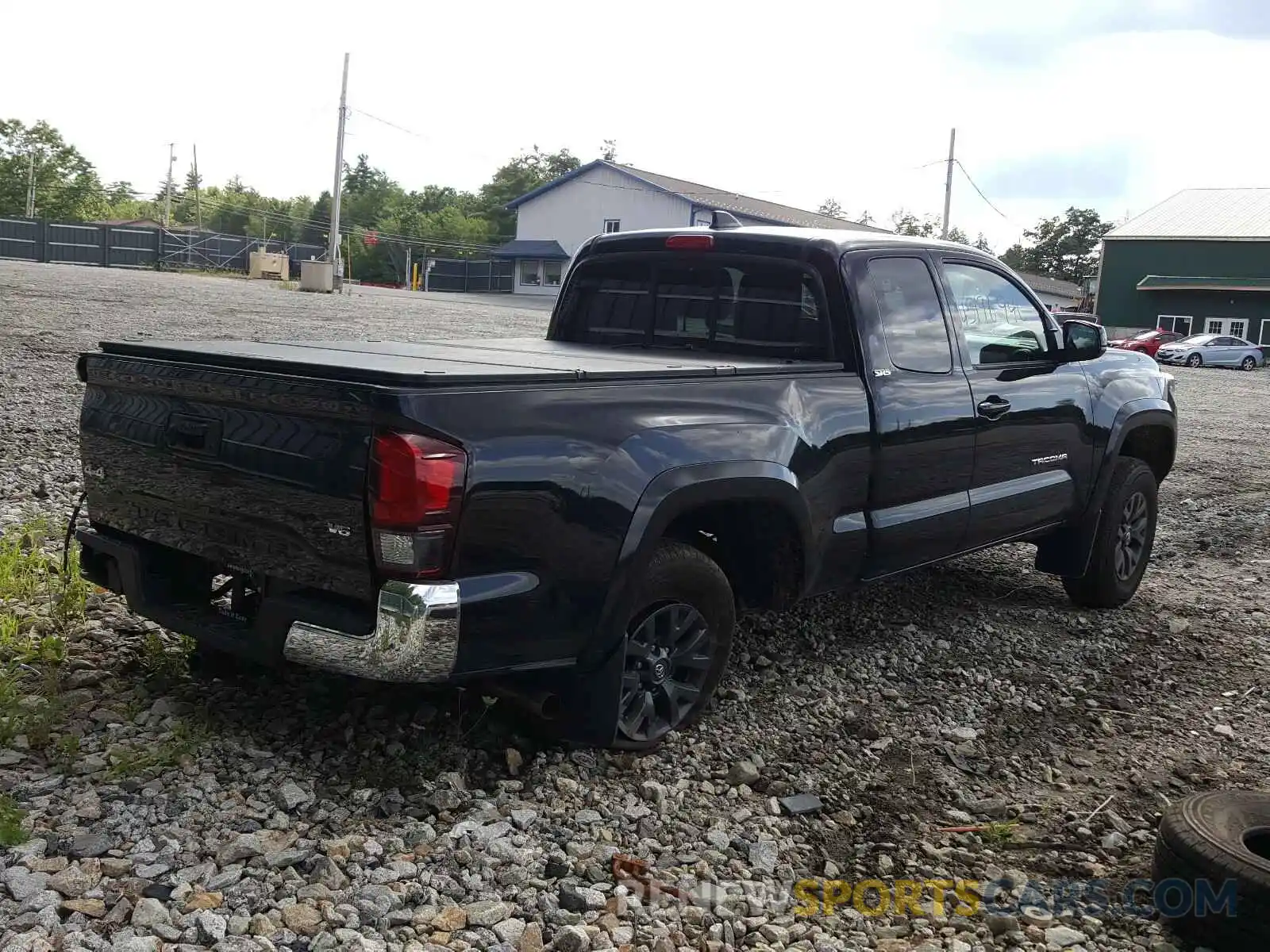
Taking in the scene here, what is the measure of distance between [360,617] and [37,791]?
1196 mm

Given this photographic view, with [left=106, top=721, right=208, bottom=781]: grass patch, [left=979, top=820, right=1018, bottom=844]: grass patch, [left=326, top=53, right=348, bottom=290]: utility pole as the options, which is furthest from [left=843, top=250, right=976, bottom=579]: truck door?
[left=326, top=53, right=348, bottom=290]: utility pole

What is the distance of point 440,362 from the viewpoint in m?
3.79

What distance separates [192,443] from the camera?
3734 mm

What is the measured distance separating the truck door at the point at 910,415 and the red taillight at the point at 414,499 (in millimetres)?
2053

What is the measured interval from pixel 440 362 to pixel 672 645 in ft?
4.20

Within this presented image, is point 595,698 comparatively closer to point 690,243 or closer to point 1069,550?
point 690,243

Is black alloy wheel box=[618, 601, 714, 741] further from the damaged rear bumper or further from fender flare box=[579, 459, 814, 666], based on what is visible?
the damaged rear bumper

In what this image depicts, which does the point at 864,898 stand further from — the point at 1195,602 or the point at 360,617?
the point at 1195,602

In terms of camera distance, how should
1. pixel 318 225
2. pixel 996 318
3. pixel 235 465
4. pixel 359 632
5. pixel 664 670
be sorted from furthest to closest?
pixel 318 225
pixel 996 318
pixel 664 670
pixel 235 465
pixel 359 632

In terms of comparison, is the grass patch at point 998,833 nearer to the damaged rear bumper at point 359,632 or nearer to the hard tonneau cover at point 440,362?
the hard tonneau cover at point 440,362

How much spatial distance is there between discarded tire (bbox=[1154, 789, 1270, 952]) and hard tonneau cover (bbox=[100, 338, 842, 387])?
6.52 ft

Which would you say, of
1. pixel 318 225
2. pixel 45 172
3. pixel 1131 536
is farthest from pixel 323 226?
pixel 1131 536

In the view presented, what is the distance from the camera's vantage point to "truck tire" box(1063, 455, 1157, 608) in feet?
20.8

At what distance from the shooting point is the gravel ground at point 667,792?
3.20m
